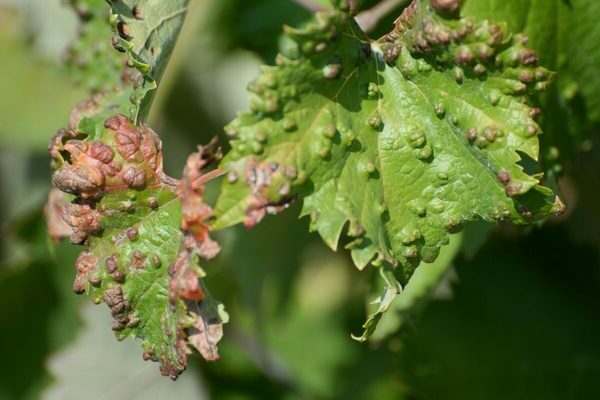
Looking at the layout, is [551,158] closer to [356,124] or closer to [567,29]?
[567,29]

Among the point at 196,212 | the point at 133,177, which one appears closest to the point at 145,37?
the point at 133,177

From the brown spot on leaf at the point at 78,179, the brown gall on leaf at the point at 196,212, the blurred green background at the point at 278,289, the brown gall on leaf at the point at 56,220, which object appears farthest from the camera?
the blurred green background at the point at 278,289

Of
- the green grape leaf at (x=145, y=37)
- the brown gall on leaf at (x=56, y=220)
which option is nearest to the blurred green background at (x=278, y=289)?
the brown gall on leaf at (x=56, y=220)

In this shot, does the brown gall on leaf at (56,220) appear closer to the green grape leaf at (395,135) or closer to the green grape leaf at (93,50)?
the green grape leaf at (93,50)

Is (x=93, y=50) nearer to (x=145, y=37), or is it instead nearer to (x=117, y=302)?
(x=145, y=37)

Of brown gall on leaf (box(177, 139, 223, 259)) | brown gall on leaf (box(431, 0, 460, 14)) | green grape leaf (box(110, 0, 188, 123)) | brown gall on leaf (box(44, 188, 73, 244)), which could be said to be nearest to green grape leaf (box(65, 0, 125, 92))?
brown gall on leaf (box(44, 188, 73, 244))

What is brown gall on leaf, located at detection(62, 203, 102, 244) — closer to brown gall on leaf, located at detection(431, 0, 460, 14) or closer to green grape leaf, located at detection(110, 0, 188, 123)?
green grape leaf, located at detection(110, 0, 188, 123)

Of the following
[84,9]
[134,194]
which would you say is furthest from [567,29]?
[84,9]
